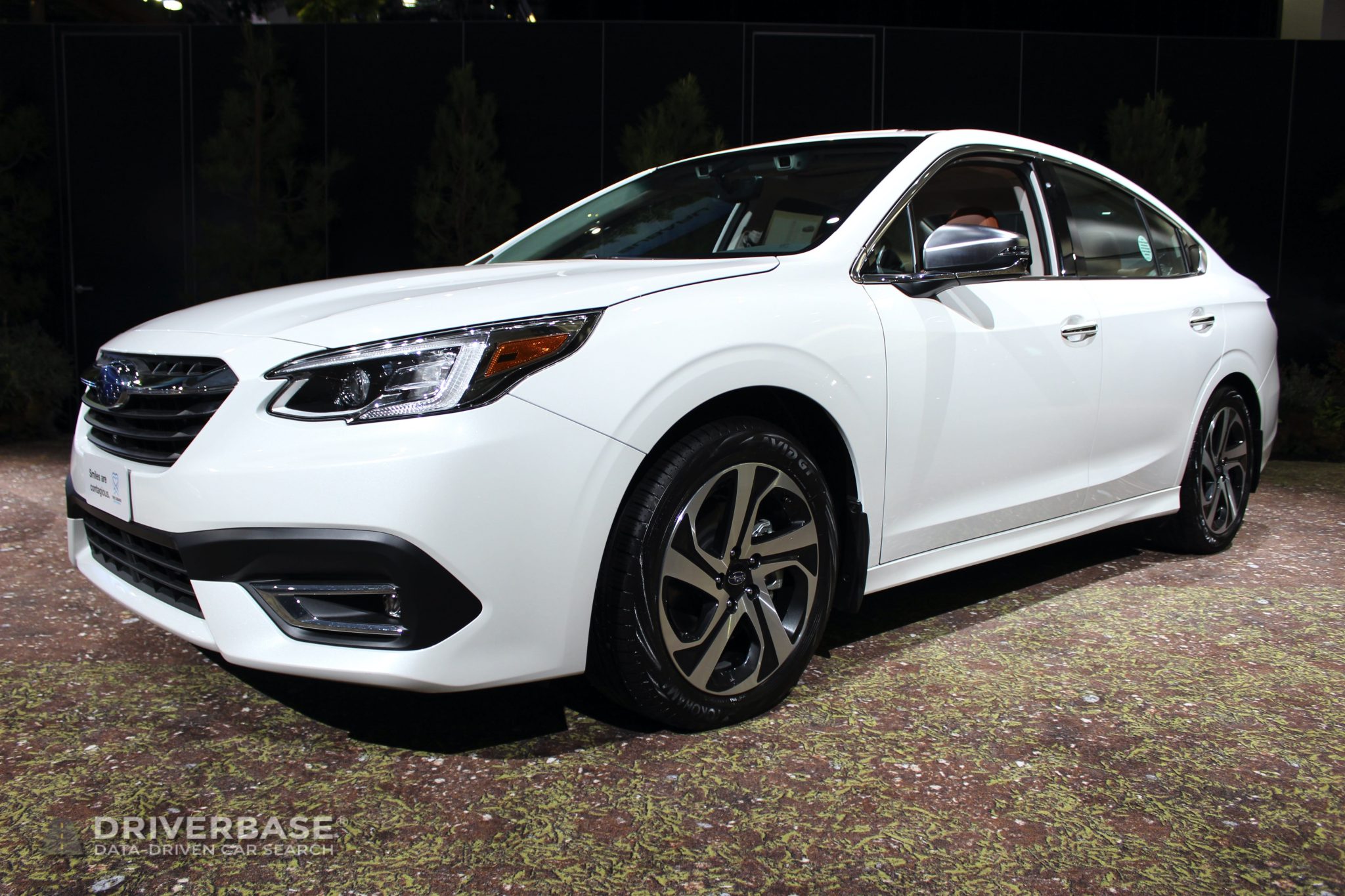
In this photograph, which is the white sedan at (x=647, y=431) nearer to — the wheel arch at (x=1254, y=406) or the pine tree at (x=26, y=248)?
the wheel arch at (x=1254, y=406)

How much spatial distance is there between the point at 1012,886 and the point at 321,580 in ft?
4.64

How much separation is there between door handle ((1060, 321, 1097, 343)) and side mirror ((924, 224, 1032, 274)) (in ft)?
1.76

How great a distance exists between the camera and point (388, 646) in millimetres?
2102

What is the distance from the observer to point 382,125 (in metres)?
9.05

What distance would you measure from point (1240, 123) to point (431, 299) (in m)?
9.08

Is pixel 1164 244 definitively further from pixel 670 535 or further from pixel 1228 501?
pixel 670 535

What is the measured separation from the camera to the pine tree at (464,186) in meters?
8.50

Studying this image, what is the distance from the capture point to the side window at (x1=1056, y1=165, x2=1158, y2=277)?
3.60 m

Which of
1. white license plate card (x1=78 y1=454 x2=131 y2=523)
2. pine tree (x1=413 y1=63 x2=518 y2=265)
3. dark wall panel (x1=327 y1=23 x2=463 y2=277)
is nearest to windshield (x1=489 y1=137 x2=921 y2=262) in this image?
white license plate card (x1=78 y1=454 x2=131 y2=523)

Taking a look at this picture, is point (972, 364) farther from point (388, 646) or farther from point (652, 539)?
point (388, 646)

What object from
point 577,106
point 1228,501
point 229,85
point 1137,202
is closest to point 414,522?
point 1137,202

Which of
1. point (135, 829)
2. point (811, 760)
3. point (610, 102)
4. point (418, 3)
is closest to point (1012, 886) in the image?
point (811, 760)

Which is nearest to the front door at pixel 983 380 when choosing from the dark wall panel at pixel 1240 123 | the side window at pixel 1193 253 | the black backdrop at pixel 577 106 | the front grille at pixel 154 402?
the side window at pixel 1193 253

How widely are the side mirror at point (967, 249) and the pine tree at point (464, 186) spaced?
20.1 ft
